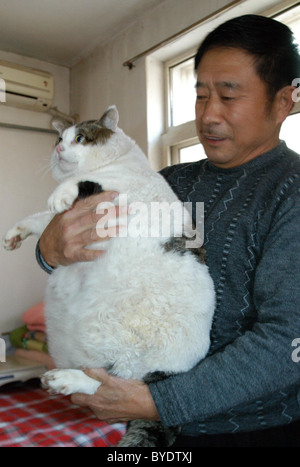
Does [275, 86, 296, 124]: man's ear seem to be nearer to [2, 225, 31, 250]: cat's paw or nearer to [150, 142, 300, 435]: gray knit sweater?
[150, 142, 300, 435]: gray knit sweater

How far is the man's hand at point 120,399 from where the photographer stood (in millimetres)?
948

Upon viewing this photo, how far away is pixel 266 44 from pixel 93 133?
632 mm

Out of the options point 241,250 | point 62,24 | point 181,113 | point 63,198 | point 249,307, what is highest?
point 62,24

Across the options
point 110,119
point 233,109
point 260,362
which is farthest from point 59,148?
point 260,362

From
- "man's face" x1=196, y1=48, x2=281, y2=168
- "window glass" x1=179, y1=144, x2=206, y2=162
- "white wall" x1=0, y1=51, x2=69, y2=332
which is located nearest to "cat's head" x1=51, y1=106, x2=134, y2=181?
"man's face" x1=196, y1=48, x2=281, y2=168

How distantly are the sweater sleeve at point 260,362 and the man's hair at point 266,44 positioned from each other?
1.47ft

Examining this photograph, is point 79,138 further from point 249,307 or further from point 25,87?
point 25,87

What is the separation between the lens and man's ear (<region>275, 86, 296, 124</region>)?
1.16m

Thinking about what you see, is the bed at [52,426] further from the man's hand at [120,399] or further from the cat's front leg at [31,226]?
the cat's front leg at [31,226]

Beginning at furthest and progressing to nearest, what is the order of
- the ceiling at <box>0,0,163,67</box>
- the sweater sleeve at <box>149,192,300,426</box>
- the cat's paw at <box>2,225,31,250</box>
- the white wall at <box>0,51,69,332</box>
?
the white wall at <box>0,51,69,332</box> < the ceiling at <box>0,0,163,67</box> < the cat's paw at <box>2,225,31,250</box> < the sweater sleeve at <box>149,192,300,426</box>

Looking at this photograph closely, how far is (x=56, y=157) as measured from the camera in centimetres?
142

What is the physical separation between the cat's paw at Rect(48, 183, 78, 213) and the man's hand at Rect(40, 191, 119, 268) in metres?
0.02

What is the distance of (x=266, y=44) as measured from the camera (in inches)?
43.5

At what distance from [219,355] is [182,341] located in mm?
100
